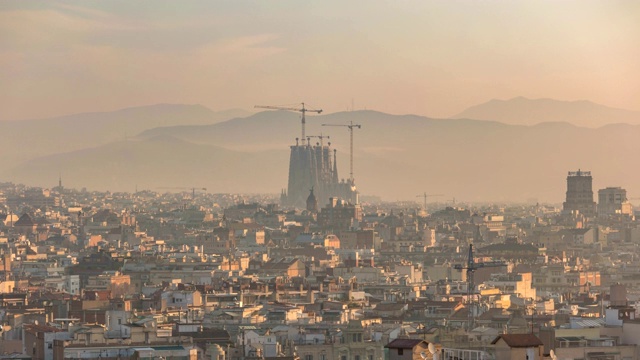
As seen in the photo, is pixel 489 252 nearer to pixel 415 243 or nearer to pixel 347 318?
pixel 415 243

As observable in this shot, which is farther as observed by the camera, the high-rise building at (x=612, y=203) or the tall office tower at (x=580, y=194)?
the high-rise building at (x=612, y=203)

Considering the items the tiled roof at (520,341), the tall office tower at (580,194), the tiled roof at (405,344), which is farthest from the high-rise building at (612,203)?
the tiled roof at (520,341)

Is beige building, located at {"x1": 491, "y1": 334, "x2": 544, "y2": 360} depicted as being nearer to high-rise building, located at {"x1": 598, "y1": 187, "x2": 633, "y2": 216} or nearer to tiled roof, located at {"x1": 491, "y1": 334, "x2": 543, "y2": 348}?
tiled roof, located at {"x1": 491, "y1": 334, "x2": 543, "y2": 348}

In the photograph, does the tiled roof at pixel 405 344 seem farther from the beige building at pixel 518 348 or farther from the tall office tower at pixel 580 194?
the tall office tower at pixel 580 194

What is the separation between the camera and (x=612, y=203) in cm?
19662

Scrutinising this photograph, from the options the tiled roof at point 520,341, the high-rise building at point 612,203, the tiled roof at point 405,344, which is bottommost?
the tiled roof at point 405,344

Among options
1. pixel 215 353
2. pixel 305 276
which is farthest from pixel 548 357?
pixel 305 276

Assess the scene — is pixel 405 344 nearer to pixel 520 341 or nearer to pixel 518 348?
pixel 520 341

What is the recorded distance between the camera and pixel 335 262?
127m

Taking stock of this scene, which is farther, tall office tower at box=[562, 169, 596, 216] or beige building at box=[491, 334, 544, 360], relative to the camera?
tall office tower at box=[562, 169, 596, 216]

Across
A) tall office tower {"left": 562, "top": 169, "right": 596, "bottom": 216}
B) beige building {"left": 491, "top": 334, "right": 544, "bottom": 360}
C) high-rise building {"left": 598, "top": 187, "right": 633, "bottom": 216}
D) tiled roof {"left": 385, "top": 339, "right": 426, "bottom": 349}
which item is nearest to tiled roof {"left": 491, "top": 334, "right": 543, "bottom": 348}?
beige building {"left": 491, "top": 334, "right": 544, "bottom": 360}

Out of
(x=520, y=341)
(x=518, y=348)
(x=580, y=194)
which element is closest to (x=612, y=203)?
(x=580, y=194)

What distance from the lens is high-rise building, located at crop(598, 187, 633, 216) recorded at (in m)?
193

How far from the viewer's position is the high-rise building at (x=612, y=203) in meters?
193
